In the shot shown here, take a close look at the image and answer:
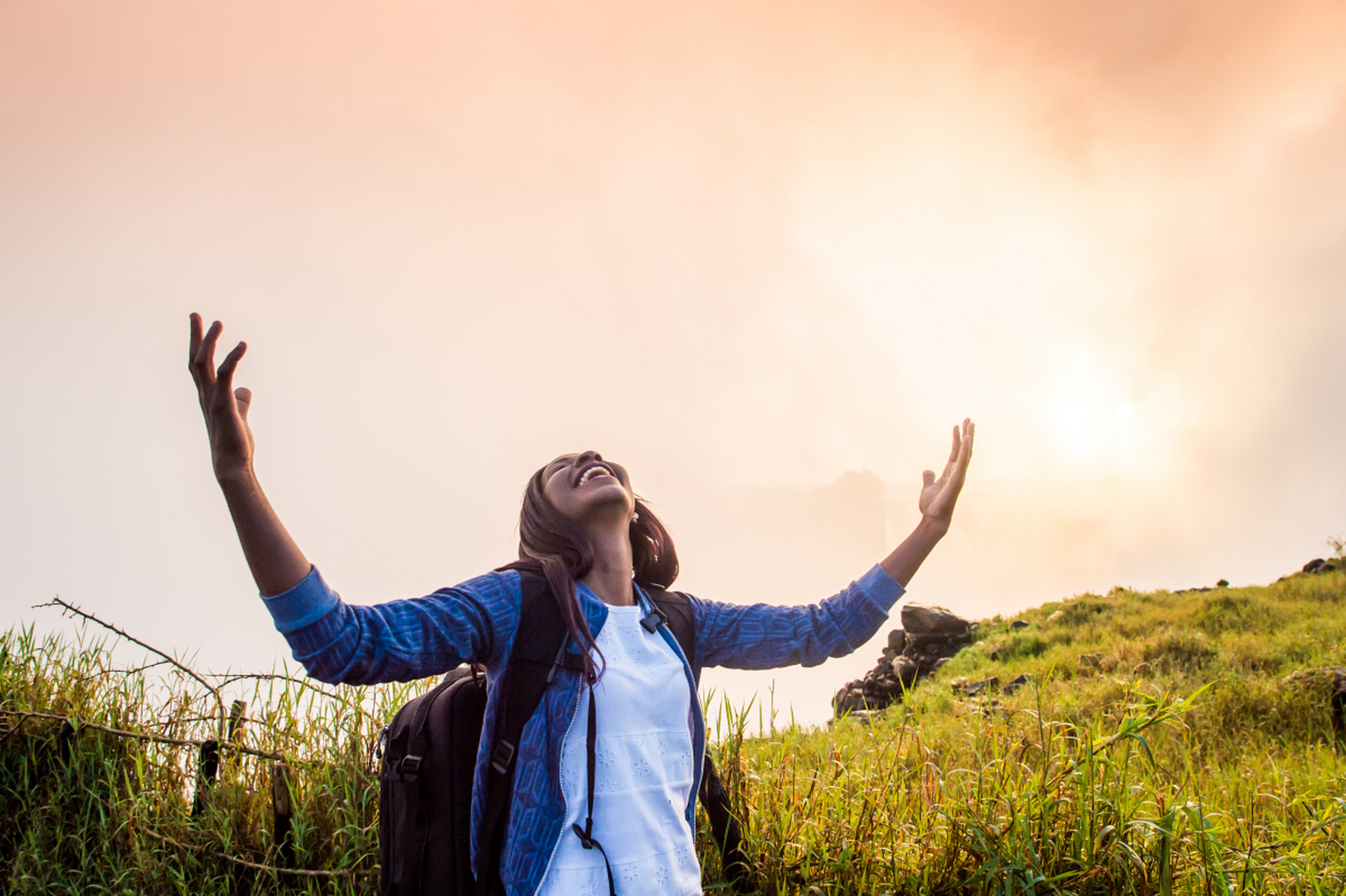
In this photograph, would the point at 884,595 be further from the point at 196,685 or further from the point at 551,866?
the point at 196,685

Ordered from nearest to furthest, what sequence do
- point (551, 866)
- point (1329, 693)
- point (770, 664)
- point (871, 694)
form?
point (551, 866), point (770, 664), point (1329, 693), point (871, 694)

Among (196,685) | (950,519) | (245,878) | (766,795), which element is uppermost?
(950,519)

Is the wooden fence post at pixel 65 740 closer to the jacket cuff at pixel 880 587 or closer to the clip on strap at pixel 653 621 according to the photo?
the clip on strap at pixel 653 621

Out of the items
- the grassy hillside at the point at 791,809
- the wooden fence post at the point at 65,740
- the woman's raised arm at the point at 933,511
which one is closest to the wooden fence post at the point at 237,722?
the grassy hillside at the point at 791,809

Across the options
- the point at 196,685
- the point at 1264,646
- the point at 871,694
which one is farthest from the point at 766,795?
the point at 871,694

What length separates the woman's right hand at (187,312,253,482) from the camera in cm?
171

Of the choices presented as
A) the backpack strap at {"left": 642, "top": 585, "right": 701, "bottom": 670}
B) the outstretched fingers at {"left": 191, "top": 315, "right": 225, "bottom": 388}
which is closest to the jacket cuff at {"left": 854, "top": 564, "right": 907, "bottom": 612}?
the backpack strap at {"left": 642, "top": 585, "right": 701, "bottom": 670}

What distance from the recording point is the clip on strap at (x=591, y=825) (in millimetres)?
2002

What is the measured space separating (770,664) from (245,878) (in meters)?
2.77

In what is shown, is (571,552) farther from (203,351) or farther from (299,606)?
(203,351)

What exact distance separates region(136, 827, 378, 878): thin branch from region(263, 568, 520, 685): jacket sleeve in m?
1.89

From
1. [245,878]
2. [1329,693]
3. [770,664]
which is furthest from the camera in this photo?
[1329,693]

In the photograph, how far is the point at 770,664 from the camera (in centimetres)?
278

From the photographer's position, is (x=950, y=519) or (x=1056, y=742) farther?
(x=1056, y=742)
